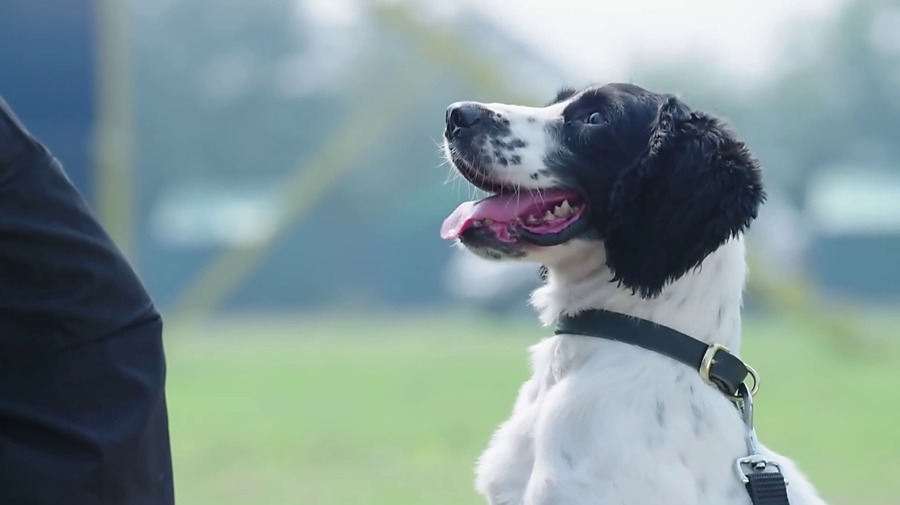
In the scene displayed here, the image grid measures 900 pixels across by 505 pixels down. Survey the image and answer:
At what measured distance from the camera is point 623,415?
284 cm

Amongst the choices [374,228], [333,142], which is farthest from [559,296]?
[374,228]

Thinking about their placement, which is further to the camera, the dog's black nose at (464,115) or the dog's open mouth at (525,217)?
the dog's black nose at (464,115)

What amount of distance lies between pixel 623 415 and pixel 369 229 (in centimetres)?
3369

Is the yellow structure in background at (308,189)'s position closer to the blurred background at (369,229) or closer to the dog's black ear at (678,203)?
the blurred background at (369,229)

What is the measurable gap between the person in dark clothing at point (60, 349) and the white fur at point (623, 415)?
93 centimetres

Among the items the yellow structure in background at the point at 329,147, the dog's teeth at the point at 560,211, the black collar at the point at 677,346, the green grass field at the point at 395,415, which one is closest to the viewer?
the black collar at the point at 677,346

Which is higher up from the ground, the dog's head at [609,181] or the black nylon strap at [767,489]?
the dog's head at [609,181]

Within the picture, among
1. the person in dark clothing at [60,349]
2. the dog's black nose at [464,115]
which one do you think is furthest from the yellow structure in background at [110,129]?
the person in dark clothing at [60,349]

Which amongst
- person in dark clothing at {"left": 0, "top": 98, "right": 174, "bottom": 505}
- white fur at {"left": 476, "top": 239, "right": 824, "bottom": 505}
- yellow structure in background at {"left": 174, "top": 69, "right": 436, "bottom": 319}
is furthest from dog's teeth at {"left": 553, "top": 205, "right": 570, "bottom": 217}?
yellow structure in background at {"left": 174, "top": 69, "right": 436, "bottom": 319}

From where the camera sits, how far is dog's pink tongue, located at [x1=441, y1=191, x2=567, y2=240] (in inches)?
125

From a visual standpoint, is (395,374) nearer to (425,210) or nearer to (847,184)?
(425,210)

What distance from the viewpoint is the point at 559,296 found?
3.25 meters

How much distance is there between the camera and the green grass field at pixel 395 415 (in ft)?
22.7

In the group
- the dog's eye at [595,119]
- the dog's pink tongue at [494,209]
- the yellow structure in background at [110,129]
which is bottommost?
the dog's pink tongue at [494,209]
